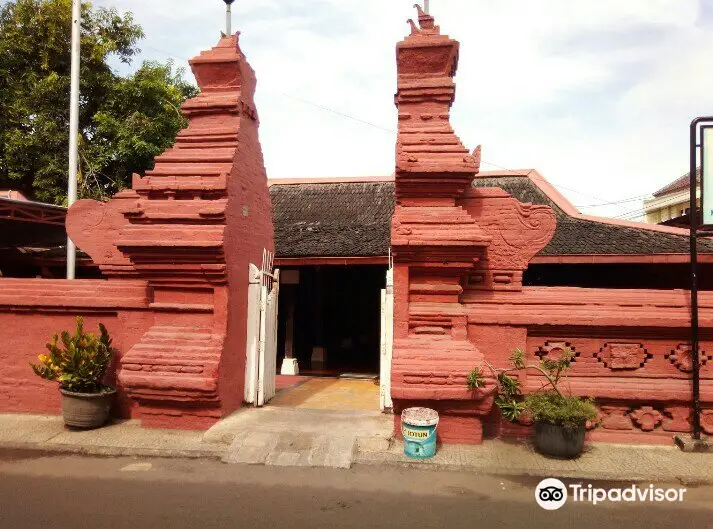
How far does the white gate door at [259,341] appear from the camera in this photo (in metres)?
6.27

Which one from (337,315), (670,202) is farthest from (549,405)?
(670,202)

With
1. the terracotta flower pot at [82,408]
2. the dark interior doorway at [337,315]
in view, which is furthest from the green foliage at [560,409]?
the dark interior doorway at [337,315]

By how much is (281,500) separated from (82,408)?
8.57 ft

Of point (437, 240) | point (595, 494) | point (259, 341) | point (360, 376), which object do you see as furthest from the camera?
point (360, 376)

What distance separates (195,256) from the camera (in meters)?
5.54

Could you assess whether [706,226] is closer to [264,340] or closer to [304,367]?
[264,340]

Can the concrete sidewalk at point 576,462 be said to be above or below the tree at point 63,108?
below

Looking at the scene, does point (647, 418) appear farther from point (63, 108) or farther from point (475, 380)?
point (63, 108)

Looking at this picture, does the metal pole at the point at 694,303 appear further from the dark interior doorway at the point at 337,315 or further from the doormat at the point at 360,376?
the dark interior doorway at the point at 337,315

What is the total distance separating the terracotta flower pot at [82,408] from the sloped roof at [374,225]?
392 cm

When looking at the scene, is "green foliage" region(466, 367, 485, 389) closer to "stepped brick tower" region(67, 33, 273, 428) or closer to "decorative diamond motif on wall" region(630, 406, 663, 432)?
"decorative diamond motif on wall" region(630, 406, 663, 432)

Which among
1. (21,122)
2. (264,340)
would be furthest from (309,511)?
(21,122)

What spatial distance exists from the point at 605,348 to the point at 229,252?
13.0ft

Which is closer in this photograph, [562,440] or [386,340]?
[562,440]
